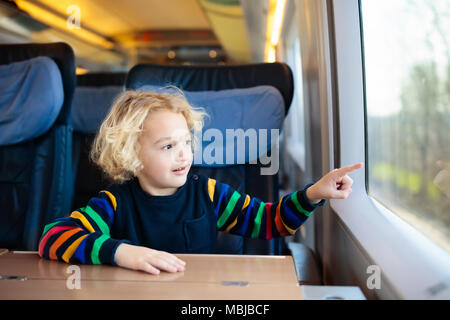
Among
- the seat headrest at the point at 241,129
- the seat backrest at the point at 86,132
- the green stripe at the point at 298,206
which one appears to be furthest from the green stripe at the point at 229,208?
the seat backrest at the point at 86,132

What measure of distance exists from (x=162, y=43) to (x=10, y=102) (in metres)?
6.23

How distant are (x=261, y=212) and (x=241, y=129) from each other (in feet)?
1.28

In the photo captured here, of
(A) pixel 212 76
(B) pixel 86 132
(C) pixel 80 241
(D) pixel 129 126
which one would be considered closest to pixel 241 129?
(A) pixel 212 76

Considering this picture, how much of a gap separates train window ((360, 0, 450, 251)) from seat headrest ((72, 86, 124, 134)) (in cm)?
128

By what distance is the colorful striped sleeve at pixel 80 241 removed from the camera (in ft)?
2.80

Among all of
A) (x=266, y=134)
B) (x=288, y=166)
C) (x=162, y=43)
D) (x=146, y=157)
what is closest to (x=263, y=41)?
(x=288, y=166)

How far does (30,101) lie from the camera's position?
1510 mm

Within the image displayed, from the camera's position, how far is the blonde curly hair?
1069mm

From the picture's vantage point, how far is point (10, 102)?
1.54m

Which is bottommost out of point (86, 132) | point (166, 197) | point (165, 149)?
point (166, 197)

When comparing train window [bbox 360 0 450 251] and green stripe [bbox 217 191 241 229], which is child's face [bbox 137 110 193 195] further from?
train window [bbox 360 0 450 251]

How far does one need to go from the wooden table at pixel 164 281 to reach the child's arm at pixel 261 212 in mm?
222

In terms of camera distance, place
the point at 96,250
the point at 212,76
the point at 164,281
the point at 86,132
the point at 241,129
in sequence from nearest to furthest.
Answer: the point at 164,281 < the point at 96,250 < the point at 241,129 < the point at 212,76 < the point at 86,132

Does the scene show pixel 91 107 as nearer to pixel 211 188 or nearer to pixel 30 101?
pixel 30 101
